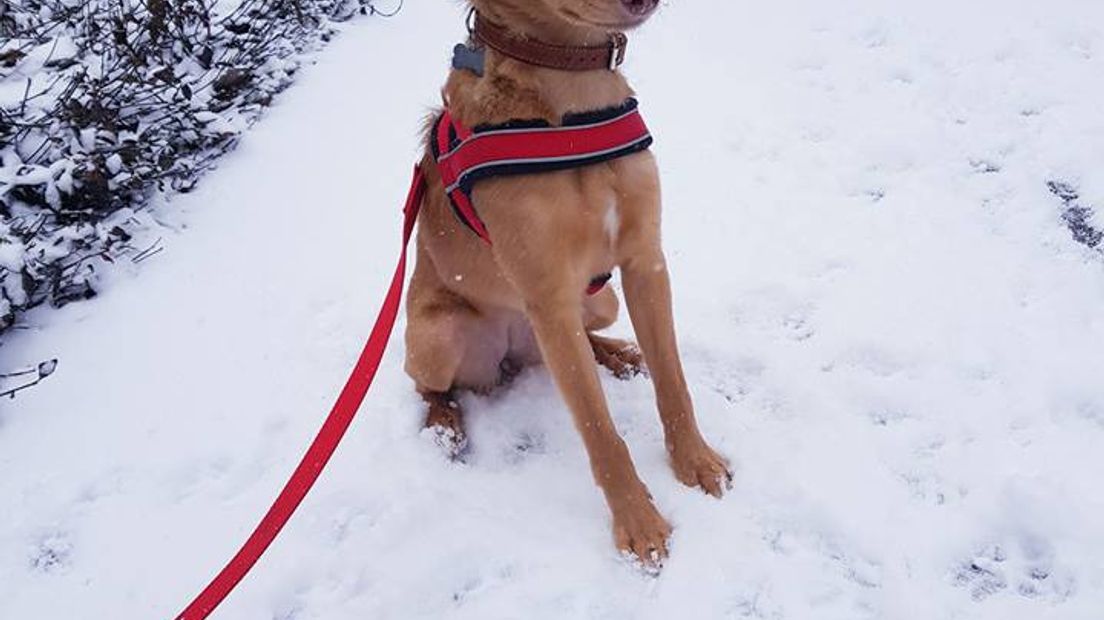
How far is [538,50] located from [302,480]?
1.31 m

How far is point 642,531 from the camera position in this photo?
2316 millimetres

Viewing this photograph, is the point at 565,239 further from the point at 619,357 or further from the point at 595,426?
the point at 619,357

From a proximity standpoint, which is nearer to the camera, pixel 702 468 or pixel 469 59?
pixel 469 59

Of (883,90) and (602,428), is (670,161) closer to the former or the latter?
(883,90)

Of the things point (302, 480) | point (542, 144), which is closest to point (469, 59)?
point (542, 144)

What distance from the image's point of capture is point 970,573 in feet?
7.07

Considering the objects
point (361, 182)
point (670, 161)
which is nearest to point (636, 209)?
point (670, 161)

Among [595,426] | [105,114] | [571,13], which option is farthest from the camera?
[105,114]

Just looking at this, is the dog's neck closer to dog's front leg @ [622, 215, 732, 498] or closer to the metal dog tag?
the metal dog tag

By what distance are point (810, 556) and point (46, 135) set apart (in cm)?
426

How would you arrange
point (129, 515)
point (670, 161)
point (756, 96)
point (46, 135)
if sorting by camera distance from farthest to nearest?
point (756, 96)
point (670, 161)
point (46, 135)
point (129, 515)

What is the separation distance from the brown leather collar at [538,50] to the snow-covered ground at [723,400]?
1298 millimetres

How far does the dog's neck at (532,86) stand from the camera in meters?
2.18

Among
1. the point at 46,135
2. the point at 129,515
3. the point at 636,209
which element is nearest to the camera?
the point at 636,209
